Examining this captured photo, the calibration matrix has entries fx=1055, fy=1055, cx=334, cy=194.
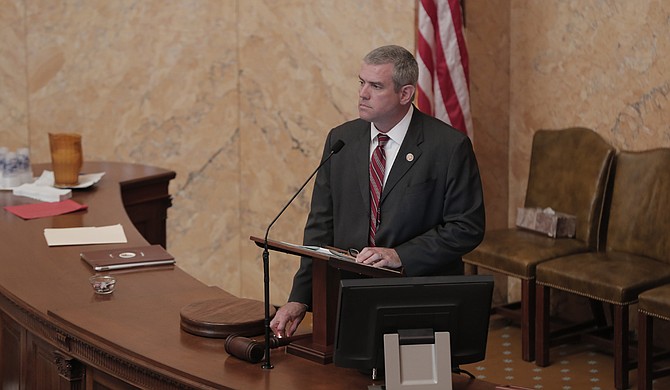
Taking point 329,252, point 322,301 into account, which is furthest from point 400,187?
point 322,301

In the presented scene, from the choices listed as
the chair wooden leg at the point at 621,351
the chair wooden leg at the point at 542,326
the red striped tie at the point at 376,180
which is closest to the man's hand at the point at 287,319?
the red striped tie at the point at 376,180

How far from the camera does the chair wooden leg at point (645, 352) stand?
518 cm

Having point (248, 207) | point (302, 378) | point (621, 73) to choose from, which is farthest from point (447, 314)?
point (248, 207)

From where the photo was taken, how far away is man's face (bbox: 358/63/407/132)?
3.82 metres

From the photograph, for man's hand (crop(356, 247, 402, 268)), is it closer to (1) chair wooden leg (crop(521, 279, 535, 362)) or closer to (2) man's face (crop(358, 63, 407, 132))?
(2) man's face (crop(358, 63, 407, 132))

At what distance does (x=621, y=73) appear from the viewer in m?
6.14

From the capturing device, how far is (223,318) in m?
3.37

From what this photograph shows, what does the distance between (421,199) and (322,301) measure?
0.86m

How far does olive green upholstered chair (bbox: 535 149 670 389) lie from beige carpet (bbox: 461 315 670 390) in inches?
4.2

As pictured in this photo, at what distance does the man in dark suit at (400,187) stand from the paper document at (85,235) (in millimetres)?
1007

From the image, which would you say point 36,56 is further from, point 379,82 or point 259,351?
point 259,351

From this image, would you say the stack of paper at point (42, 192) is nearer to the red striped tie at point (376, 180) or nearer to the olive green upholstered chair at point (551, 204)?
the red striped tie at point (376, 180)

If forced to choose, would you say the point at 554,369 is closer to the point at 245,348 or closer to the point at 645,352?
the point at 645,352

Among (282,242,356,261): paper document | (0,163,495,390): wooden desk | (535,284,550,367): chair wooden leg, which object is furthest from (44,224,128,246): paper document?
(535,284,550,367): chair wooden leg
